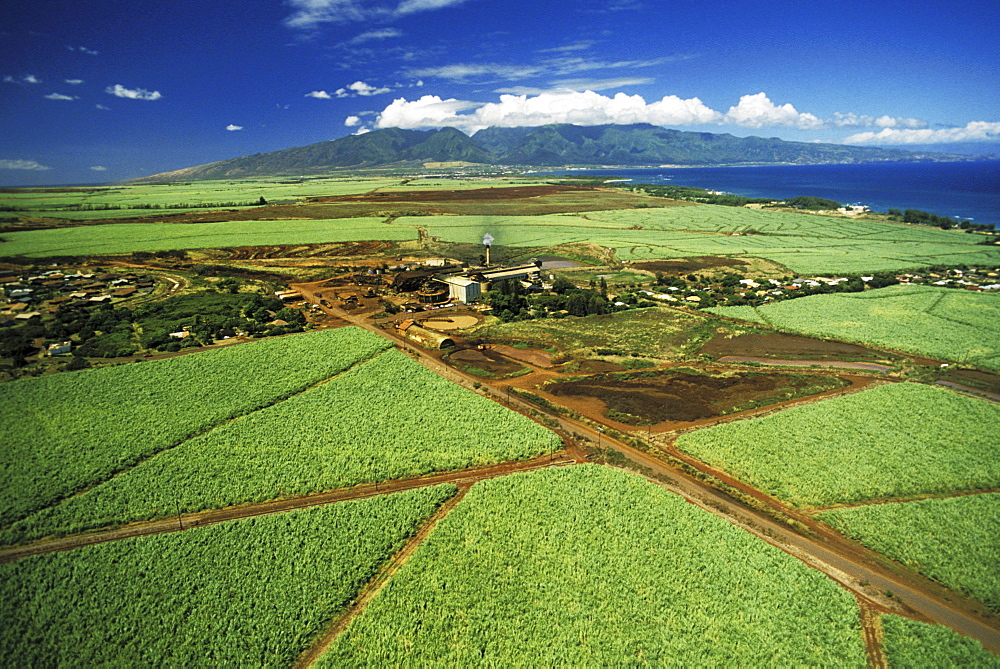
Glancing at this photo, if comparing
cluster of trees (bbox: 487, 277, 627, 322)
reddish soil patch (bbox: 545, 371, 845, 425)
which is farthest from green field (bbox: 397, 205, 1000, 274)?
reddish soil patch (bbox: 545, 371, 845, 425)

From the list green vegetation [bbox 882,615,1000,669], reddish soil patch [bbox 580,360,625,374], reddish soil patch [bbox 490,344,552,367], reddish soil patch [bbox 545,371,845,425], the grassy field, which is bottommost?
green vegetation [bbox 882,615,1000,669]

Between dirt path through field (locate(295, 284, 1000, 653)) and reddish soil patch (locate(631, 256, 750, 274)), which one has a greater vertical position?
reddish soil patch (locate(631, 256, 750, 274))

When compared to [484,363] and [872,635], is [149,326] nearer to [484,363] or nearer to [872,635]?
[484,363]

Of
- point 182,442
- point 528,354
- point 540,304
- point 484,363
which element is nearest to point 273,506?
point 182,442

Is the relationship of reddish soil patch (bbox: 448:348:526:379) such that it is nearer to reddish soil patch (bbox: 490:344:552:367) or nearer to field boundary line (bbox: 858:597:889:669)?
reddish soil patch (bbox: 490:344:552:367)

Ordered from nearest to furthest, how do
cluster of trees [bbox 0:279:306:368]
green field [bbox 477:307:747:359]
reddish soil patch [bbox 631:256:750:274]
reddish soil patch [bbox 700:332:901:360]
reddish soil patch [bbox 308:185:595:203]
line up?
reddish soil patch [bbox 700:332:901:360], cluster of trees [bbox 0:279:306:368], green field [bbox 477:307:747:359], reddish soil patch [bbox 631:256:750:274], reddish soil patch [bbox 308:185:595:203]

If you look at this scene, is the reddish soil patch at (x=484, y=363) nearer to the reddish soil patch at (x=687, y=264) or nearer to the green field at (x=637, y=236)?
the reddish soil patch at (x=687, y=264)

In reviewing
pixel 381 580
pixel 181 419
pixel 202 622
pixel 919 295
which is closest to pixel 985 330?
pixel 919 295
